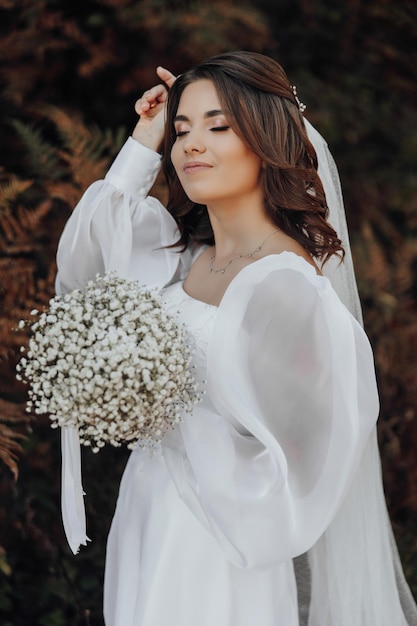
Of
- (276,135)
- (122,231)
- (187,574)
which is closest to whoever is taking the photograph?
(187,574)

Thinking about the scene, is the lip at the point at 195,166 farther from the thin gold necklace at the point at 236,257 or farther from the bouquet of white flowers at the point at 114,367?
the bouquet of white flowers at the point at 114,367

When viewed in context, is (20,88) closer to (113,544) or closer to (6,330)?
(6,330)

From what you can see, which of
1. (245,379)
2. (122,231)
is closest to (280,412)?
(245,379)

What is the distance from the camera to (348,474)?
2.16m

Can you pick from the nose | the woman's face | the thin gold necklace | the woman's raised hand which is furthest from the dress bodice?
the woman's raised hand

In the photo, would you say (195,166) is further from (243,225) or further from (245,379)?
(245,379)

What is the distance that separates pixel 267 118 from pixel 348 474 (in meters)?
1.02

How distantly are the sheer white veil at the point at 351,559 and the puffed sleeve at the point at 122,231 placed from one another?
57cm

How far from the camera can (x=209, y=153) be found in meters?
2.42

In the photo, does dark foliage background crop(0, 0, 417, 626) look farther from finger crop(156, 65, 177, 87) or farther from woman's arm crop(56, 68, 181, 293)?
finger crop(156, 65, 177, 87)

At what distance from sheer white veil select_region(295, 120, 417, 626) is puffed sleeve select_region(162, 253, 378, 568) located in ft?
1.38

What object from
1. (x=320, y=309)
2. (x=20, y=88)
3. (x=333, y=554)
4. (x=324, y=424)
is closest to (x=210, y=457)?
(x=324, y=424)

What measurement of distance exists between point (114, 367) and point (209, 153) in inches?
28.5

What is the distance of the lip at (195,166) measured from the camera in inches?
96.2
